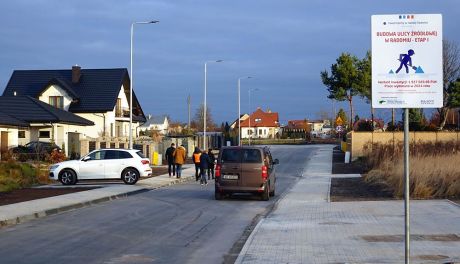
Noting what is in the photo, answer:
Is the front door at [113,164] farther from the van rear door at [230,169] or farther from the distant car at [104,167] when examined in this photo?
the van rear door at [230,169]

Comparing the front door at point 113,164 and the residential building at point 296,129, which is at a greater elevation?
the residential building at point 296,129

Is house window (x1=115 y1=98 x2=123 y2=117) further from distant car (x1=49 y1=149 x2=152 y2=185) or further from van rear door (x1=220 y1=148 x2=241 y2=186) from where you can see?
van rear door (x1=220 y1=148 x2=241 y2=186)

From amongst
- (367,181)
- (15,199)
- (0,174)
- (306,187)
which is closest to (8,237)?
(15,199)

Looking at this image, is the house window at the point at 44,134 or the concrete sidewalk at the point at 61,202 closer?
the concrete sidewalk at the point at 61,202

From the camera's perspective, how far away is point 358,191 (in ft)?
80.2

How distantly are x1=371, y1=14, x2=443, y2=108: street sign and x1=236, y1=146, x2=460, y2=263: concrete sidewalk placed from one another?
330cm

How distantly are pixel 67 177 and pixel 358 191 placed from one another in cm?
1241

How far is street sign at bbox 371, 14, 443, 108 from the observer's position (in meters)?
7.20

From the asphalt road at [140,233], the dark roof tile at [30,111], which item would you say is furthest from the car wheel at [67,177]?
the dark roof tile at [30,111]

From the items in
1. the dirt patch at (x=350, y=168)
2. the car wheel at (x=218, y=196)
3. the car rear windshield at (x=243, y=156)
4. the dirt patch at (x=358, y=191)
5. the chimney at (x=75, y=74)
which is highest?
the chimney at (x=75, y=74)

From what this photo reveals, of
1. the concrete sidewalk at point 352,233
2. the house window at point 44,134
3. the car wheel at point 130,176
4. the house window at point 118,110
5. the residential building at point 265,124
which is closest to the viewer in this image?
the concrete sidewalk at point 352,233

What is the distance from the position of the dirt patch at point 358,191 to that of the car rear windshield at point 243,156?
2.94 meters

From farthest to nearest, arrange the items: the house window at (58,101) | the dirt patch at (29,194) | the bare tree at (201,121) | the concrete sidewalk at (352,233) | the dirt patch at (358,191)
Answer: the bare tree at (201,121), the house window at (58,101), the dirt patch at (358,191), the dirt patch at (29,194), the concrete sidewalk at (352,233)

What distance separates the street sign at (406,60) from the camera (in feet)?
23.6
